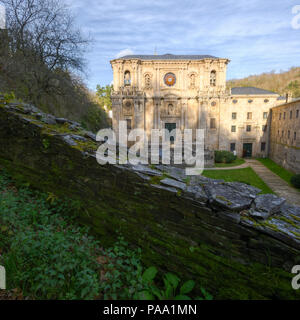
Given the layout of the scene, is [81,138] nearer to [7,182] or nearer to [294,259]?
[7,182]

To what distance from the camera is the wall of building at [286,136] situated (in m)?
22.0

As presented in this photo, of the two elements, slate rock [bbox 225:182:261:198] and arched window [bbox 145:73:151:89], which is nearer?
slate rock [bbox 225:182:261:198]

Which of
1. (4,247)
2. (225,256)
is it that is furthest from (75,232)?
(225,256)

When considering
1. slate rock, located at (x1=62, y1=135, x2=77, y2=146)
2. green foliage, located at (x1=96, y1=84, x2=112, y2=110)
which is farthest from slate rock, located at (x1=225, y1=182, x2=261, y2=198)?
green foliage, located at (x1=96, y1=84, x2=112, y2=110)

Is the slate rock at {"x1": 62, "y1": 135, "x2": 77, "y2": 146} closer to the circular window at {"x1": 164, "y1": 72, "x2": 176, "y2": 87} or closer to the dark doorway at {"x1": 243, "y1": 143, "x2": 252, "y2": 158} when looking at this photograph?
the circular window at {"x1": 164, "y1": 72, "x2": 176, "y2": 87}

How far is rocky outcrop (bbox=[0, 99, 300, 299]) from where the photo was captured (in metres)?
3.92

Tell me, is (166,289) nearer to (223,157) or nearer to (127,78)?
(223,157)

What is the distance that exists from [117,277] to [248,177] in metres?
19.2

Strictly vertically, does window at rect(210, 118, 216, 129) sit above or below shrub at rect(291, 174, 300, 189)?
above

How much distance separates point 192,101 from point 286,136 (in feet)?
49.7

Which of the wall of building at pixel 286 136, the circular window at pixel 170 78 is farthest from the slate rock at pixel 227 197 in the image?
the circular window at pixel 170 78

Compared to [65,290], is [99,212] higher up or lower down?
higher up

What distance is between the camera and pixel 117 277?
4398mm

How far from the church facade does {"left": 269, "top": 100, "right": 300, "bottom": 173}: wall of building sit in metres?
2.59
